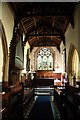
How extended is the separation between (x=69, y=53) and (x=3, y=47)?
594cm

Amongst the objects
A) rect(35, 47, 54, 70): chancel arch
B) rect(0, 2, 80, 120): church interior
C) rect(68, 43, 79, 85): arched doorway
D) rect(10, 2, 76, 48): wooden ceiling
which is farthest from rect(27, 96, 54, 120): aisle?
rect(35, 47, 54, 70): chancel arch

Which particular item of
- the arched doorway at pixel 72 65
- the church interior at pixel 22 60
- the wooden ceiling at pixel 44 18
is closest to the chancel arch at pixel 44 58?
the church interior at pixel 22 60

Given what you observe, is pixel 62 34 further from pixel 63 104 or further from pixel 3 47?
pixel 63 104

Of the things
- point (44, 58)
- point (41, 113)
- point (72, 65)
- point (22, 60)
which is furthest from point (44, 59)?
point (41, 113)

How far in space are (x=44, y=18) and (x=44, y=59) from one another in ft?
35.8

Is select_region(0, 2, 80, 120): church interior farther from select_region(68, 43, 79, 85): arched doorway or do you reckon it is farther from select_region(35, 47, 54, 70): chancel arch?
select_region(35, 47, 54, 70): chancel arch

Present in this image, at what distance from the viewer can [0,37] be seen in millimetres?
9703

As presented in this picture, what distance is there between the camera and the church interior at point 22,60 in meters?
5.72

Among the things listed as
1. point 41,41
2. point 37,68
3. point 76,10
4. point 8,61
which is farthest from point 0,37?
point 37,68

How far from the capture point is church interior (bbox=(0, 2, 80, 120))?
5723mm

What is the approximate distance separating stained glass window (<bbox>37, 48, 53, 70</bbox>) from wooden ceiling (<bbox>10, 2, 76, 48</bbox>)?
369cm

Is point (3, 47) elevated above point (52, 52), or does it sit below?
below

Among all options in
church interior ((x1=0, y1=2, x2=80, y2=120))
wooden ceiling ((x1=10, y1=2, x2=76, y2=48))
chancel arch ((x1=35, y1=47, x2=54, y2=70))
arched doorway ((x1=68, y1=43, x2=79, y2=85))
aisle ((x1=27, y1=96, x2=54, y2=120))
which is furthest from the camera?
chancel arch ((x1=35, y1=47, x2=54, y2=70))

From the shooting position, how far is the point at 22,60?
13.8 meters
